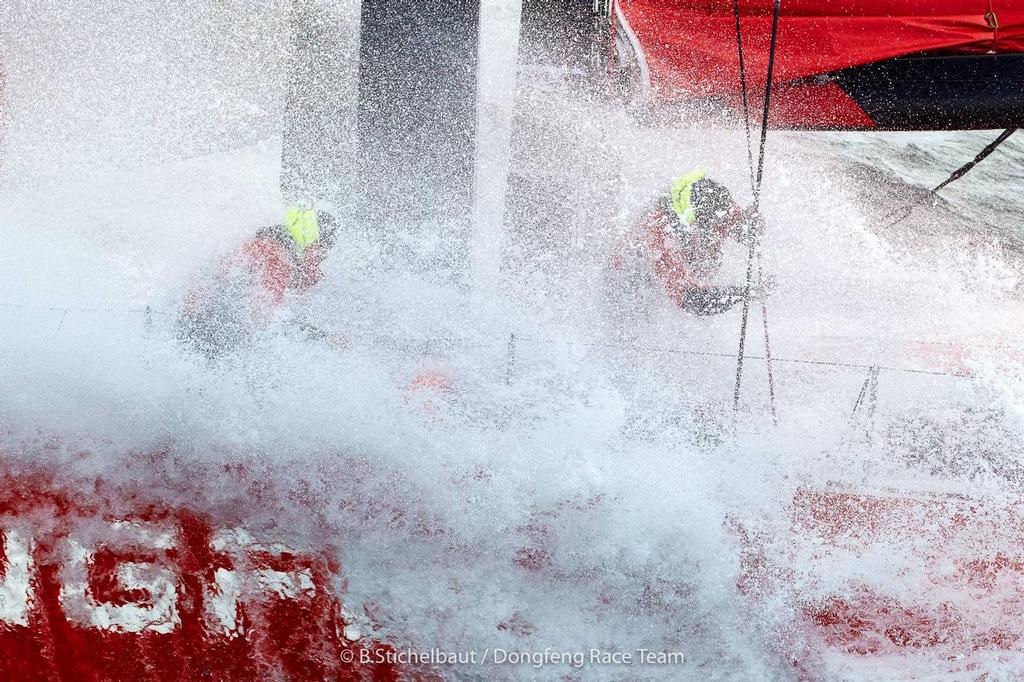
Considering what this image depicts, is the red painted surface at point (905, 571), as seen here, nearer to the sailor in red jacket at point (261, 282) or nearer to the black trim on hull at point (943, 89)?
the black trim on hull at point (943, 89)

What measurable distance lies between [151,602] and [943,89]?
141 inches

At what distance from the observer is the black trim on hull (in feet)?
9.63

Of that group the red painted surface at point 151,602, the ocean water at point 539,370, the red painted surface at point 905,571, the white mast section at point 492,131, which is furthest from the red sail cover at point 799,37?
the red painted surface at point 151,602

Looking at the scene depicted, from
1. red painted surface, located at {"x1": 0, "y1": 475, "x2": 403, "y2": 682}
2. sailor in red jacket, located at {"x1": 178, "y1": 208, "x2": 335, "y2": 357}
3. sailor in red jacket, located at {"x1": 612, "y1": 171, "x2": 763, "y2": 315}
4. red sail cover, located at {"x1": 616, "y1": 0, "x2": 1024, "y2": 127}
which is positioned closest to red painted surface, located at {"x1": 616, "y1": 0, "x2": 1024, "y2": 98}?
red sail cover, located at {"x1": 616, "y1": 0, "x2": 1024, "y2": 127}

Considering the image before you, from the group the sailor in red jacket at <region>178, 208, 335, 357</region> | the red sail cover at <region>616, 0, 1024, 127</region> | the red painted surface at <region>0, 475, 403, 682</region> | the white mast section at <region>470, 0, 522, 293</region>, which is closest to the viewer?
the red painted surface at <region>0, 475, 403, 682</region>

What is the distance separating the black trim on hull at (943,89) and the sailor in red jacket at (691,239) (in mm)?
676

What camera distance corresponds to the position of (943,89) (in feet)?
9.66

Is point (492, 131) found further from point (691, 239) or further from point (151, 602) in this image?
point (151, 602)

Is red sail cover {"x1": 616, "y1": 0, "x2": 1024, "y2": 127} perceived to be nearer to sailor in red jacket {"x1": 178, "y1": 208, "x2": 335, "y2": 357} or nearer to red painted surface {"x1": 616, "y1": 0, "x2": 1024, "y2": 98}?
red painted surface {"x1": 616, "y1": 0, "x2": 1024, "y2": 98}

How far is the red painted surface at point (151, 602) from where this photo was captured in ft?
7.75

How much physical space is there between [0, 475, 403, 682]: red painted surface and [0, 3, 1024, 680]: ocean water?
0.16 meters

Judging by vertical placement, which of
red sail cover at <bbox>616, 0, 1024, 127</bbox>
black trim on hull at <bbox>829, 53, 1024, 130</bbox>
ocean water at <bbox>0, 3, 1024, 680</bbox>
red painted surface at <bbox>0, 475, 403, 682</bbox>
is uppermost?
red sail cover at <bbox>616, 0, 1024, 127</bbox>

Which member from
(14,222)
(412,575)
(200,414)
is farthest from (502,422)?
(14,222)

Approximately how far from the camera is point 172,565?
252 cm
